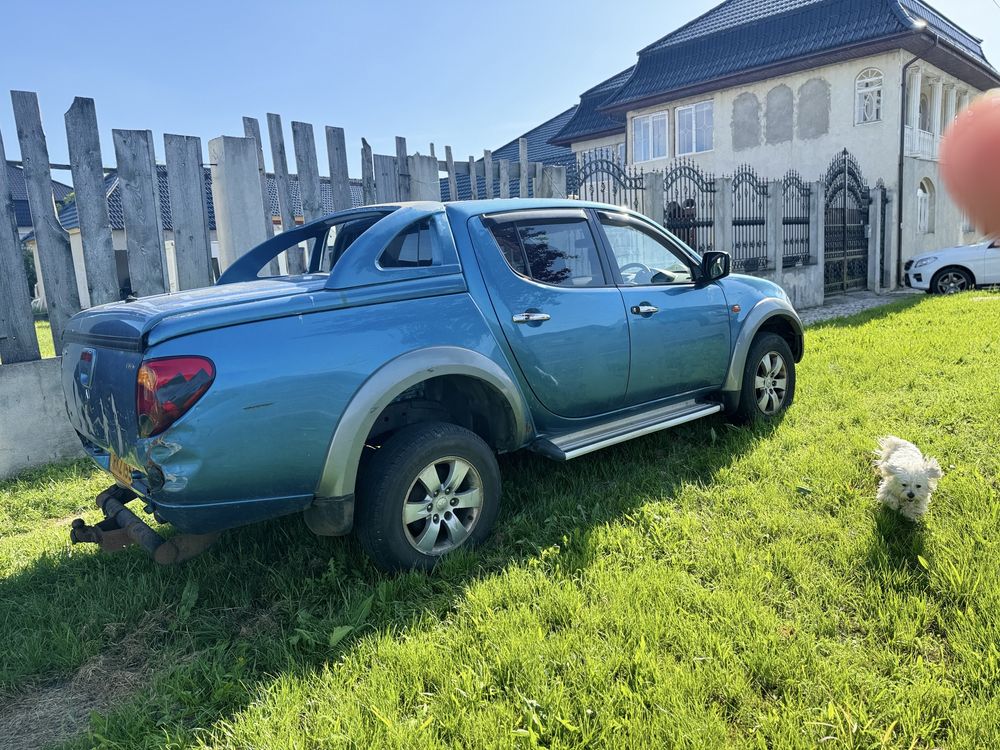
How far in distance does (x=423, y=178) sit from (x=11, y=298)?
12.5 feet

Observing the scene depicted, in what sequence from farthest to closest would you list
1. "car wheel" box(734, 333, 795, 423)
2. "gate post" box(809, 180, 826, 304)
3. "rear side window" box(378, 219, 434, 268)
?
"gate post" box(809, 180, 826, 304), "car wheel" box(734, 333, 795, 423), "rear side window" box(378, 219, 434, 268)

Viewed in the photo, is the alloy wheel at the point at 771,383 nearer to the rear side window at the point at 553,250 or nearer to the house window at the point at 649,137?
the rear side window at the point at 553,250

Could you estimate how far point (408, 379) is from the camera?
319 cm

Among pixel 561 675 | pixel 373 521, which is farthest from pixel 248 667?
pixel 561 675

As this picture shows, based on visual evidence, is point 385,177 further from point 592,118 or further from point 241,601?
point 592,118

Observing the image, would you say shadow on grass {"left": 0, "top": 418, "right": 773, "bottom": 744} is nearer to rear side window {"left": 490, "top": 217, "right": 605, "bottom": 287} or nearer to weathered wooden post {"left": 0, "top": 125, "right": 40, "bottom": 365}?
rear side window {"left": 490, "top": 217, "right": 605, "bottom": 287}

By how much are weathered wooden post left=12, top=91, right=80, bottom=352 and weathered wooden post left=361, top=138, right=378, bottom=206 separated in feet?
8.60

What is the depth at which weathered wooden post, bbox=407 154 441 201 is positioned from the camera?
7141mm

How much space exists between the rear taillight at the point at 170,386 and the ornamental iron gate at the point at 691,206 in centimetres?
960

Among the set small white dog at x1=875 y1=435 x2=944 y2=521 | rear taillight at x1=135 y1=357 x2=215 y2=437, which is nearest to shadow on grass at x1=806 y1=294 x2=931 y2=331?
small white dog at x1=875 y1=435 x2=944 y2=521

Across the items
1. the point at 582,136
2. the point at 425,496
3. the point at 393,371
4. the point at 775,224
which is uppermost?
the point at 582,136

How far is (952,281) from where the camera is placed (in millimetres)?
14234

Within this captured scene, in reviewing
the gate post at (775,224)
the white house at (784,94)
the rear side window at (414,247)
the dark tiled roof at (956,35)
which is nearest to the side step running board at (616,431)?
the rear side window at (414,247)

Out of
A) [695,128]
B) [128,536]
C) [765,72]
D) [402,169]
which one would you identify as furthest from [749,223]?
[128,536]
